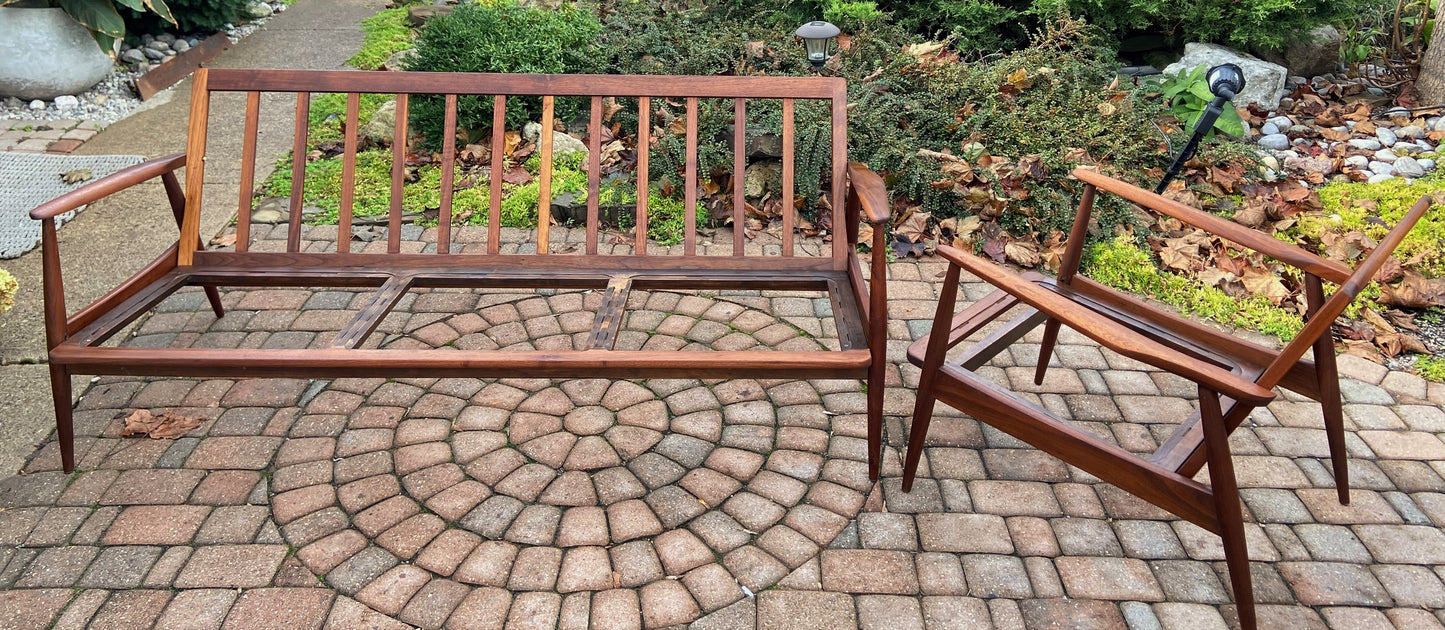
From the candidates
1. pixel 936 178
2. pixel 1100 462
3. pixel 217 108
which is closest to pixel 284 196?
pixel 217 108

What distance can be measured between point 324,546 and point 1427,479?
11.4 ft

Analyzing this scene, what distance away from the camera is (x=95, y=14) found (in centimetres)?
573

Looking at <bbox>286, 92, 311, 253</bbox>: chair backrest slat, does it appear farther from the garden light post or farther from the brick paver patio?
the garden light post

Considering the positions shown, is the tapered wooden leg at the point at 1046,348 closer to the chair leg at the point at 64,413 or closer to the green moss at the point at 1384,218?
the green moss at the point at 1384,218

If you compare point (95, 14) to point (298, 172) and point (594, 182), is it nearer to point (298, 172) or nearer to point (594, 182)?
point (298, 172)

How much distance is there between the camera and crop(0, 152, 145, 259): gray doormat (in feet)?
14.4

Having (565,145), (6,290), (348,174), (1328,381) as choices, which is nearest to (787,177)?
(348,174)

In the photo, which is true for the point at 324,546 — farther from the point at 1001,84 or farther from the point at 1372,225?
the point at 1372,225

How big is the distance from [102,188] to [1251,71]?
6.25 metres

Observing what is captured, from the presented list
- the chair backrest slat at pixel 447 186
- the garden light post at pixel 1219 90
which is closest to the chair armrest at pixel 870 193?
the chair backrest slat at pixel 447 186

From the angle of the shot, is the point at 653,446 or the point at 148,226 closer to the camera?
the point at 653,446

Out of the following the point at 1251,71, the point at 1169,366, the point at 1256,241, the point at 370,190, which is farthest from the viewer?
the point at 1251,71

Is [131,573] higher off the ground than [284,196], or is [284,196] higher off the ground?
[284,196]

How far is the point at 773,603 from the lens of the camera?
2465 millimetres
